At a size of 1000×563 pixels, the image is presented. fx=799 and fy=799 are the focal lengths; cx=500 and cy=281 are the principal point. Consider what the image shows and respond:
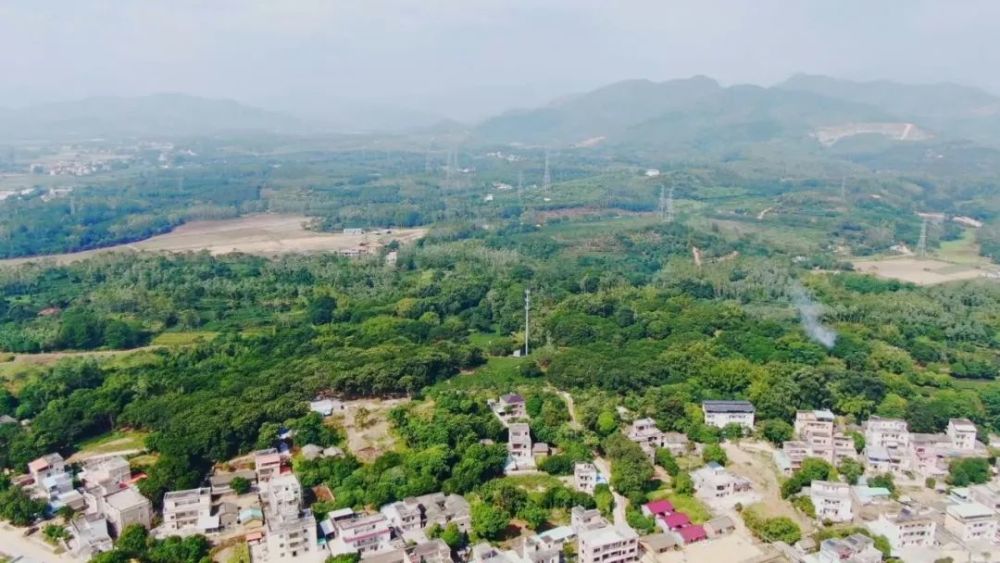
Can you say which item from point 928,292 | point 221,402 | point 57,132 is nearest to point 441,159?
point 928,292

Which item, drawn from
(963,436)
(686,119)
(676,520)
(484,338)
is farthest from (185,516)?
(686,119)

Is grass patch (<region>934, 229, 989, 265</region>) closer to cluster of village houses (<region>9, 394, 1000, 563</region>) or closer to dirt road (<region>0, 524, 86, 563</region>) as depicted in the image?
cluster of village houses (<region>9, 394, 1000, 563</region>)

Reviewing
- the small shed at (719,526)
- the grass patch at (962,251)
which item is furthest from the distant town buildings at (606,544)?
the grass patch at (962,251)

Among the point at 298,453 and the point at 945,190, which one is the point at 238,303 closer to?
the point at 298,453

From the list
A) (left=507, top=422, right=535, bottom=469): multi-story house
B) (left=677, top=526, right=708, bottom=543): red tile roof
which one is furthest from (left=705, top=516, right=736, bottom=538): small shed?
(left=507, top=422, right=535, bottom=469): multi-story house

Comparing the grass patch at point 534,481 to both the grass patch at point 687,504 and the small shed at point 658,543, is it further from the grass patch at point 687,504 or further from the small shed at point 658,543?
the small shed at point 658,543

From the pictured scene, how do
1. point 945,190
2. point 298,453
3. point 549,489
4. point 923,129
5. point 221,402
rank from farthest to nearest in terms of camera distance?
point 923,129, point 945,190, point 221,402, point 298,453, point 549,489
